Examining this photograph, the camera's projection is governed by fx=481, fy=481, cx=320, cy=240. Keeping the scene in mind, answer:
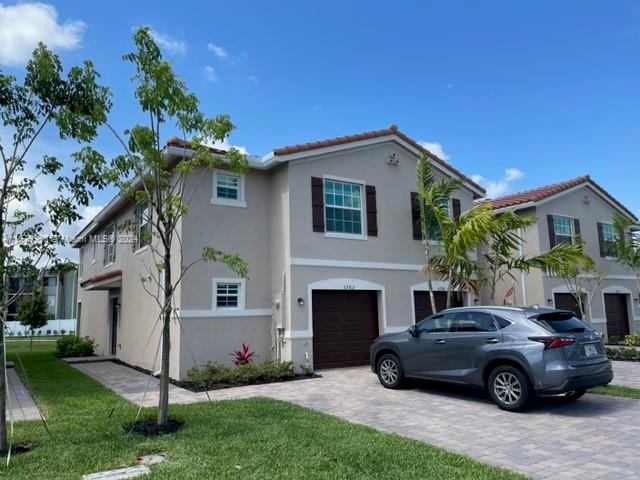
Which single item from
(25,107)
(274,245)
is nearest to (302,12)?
(274,245)

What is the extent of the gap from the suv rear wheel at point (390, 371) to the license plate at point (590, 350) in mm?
3467

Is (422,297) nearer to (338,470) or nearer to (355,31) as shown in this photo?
(355,31)

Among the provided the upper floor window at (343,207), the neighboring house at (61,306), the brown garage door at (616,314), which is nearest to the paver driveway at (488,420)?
the upper floor window at (343,207)

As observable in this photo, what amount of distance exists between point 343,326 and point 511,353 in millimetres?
6195

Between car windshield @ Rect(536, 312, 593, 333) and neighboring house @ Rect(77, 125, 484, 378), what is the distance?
6.07 m

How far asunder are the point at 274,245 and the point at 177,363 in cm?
395

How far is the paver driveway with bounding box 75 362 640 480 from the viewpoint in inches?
216

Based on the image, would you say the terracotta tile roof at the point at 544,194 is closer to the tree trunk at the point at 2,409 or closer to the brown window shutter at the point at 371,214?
the brown window shutter at the point at 371,214

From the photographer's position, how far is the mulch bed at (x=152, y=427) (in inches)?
260

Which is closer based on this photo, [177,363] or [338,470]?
[338,470]

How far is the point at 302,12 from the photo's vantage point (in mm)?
12617

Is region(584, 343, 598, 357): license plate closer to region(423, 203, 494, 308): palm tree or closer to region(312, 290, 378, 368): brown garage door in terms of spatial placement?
region(423, 203, 494, 308): palm tree

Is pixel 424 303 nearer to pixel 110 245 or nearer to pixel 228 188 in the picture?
pixel 228 188

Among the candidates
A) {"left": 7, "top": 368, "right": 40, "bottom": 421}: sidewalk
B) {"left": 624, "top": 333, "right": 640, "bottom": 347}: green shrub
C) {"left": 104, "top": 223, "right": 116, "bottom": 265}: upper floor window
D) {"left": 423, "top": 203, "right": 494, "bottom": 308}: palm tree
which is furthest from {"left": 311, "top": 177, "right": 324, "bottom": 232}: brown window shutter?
{"left": 624, "top": 333, "right": 640, "bottom": 347}: green shrub
